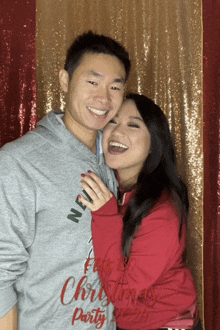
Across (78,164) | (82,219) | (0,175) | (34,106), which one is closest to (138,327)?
(82,219)

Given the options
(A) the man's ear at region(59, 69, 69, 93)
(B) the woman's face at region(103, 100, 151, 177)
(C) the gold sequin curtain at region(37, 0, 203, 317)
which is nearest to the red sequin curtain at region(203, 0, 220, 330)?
(C) the gold sequin curtain at region(37, 0, 203, 317)

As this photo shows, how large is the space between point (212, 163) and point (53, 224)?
1026mm

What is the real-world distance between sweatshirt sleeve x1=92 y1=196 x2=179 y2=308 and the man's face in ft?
0.95

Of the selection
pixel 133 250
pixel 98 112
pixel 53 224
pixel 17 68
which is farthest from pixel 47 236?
pixel 17 68

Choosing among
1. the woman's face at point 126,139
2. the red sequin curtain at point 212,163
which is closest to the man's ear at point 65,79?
the woman's face at point 126,139

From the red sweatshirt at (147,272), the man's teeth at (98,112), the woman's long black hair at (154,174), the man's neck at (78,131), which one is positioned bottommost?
the red sweatshirt at (147,272)

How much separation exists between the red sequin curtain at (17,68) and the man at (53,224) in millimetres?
620

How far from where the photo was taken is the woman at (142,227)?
41.1 inches

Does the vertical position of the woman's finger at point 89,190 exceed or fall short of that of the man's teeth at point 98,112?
it falls short

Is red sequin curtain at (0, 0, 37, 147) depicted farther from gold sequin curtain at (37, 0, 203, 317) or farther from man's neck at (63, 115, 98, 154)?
man's neck at (63, 115, 98, 154)

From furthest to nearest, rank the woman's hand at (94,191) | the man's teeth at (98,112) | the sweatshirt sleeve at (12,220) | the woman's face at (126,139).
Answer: the woman's face at (126,139)
the man's teeth at (98,112)
the woman's hand at (94,191)
the sweatshirt sleeve at (12,220)

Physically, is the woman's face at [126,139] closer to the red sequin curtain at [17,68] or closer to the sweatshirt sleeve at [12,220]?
the sweatshirt sleeve at [12,220]

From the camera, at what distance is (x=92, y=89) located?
1.09m

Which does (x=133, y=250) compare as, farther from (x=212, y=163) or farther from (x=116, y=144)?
(x=212, y=163)
